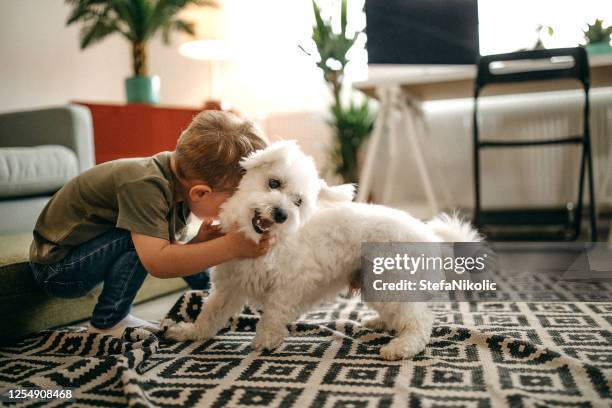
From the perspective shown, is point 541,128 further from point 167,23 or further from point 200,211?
point 200,211

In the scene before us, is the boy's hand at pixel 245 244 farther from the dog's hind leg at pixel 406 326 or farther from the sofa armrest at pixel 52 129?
the sofa armrest at pixel 52 129

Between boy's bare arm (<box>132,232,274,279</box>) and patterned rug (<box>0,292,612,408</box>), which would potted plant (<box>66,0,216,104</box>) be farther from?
boy's bare arm (<box>132,232,274,279</box>)

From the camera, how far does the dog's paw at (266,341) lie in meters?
1.16

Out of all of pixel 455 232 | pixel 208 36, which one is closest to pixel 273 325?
pixel 455 232

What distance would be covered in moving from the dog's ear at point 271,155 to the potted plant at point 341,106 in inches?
81.3

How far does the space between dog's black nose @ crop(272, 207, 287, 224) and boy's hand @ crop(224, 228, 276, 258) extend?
64 mm

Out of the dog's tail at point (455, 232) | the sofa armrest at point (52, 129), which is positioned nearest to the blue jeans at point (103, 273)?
the dog's tail at point (455, 232)

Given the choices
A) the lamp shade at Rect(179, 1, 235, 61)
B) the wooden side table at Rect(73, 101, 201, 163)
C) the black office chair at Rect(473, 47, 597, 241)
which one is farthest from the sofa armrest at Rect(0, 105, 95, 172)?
the black office chair at Rect(473, 47, 597, 241)

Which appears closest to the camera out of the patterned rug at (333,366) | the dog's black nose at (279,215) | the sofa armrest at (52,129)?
the patterned rug at (333,366)

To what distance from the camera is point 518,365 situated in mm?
1034

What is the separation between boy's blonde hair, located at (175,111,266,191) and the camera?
1134 mm

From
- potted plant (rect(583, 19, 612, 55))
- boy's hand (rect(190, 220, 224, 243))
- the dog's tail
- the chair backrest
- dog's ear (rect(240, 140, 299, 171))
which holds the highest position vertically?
potted plant (rect(583, 19, 612, 55))

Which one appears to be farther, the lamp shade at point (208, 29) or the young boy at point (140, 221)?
the lamp shade at point (208, 29)

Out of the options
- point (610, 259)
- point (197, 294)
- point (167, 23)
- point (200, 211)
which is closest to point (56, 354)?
point (197, 294)
